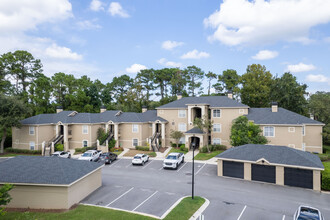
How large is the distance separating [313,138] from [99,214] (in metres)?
33.7

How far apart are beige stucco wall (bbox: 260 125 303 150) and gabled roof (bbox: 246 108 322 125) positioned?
3.06ft

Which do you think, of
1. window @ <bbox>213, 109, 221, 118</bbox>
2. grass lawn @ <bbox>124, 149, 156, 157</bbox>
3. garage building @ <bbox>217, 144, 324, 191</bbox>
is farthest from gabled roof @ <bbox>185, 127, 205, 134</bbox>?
garage building @ <bbox>217, 144, 324, 191</bbox>

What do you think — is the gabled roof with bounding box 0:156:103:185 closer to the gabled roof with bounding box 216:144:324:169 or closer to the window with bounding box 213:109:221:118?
the gabled roof with bounding box 216:144:324:169

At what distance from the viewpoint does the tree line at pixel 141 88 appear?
45.0 meters

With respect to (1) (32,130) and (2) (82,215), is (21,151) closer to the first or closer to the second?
(1) (32,130)

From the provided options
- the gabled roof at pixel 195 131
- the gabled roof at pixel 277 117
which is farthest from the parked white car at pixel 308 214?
the gabled roof at pixel 195 131

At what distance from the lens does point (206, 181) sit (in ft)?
71.5

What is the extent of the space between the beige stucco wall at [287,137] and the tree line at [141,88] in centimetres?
1002

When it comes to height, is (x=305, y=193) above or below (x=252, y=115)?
below

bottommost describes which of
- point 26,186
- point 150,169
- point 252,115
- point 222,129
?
point 150,169

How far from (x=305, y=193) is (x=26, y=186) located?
23611 mm

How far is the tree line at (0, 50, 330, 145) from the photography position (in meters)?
45.0

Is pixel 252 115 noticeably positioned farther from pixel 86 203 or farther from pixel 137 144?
pixel 86 203

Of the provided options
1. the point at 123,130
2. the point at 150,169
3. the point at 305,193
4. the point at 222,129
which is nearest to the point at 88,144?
the point at 123,130
